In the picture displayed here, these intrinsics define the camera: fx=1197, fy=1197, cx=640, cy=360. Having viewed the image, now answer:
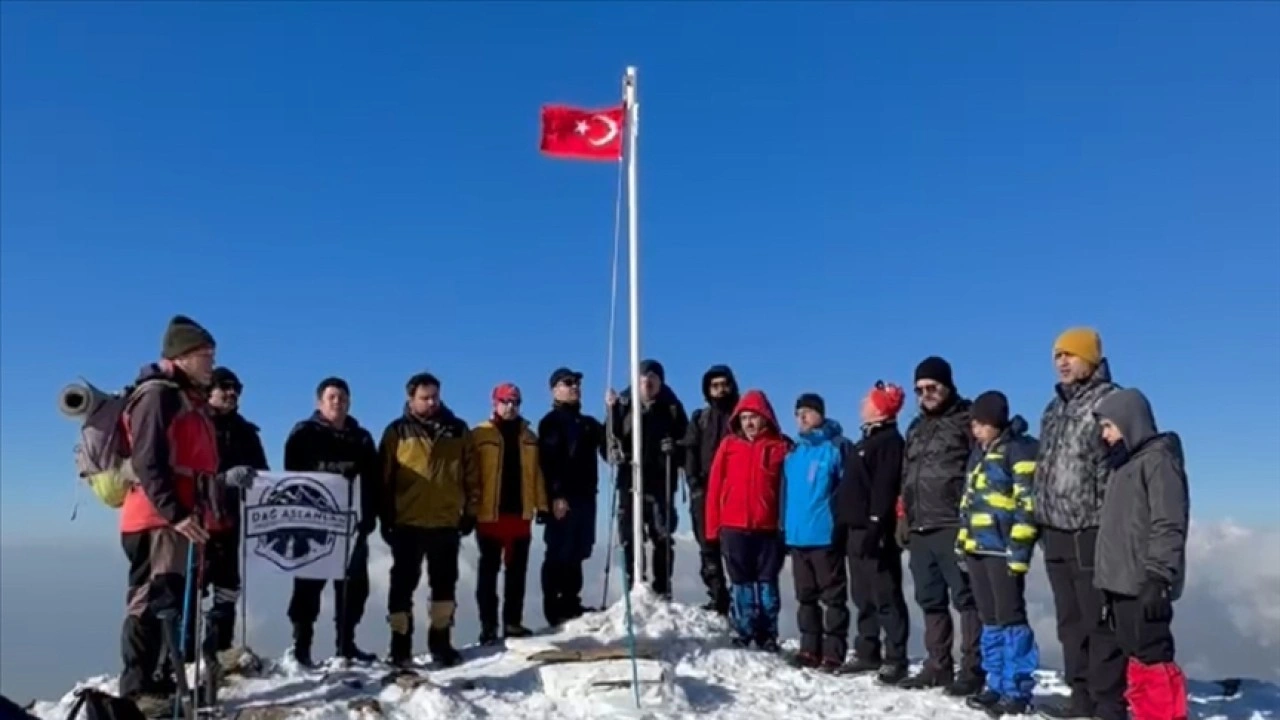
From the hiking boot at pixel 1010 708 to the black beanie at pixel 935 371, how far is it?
2426 mm

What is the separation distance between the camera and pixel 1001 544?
8.58 metres

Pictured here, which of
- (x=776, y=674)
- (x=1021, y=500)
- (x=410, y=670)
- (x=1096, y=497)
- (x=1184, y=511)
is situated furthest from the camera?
(x=776, y=674)

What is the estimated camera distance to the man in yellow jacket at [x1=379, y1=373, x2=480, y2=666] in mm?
9680

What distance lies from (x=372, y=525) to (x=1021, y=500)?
511 centimetres

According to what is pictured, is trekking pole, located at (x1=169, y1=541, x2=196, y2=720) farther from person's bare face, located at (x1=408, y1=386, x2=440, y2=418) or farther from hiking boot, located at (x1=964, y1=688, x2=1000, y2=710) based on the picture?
hiking boot, located at (x1=964, y1=688, x2=1000, y2=710)

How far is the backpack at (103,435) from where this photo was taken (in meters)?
7.45

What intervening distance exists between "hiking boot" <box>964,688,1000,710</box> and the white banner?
4849mm

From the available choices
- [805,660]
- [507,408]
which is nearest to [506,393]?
[507,408]

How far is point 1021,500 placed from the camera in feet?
27.9

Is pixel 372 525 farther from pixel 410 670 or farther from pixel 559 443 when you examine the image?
pixel 559 443

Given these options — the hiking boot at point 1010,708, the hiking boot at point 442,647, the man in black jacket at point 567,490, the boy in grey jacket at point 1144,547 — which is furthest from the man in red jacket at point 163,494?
the boy in grey jacket at point 1144,547

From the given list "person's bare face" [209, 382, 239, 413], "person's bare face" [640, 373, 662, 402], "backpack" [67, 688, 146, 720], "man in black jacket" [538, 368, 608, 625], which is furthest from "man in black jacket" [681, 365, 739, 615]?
"backpack" [67, 688, 146, 720]

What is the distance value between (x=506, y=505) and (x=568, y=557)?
38.8 inches

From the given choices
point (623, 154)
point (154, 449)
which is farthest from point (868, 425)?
point (154, 449)
